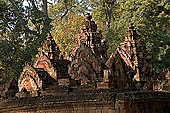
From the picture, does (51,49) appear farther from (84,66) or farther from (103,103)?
(103,103)

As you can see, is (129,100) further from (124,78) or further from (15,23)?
(15,23)

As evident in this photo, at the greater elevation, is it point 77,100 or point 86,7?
point 86,7

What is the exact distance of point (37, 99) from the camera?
486cm

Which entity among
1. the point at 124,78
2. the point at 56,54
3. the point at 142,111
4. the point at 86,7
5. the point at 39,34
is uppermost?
the point at 86,7

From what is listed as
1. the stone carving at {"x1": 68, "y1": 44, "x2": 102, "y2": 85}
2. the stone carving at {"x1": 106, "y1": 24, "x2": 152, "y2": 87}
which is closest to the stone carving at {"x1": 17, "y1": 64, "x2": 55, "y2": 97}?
the stone carving at {"x1": 68, "y1": 44, "x2": 102, "y2": 85}

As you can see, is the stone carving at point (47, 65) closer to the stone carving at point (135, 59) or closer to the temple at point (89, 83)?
the temple at point (89, 83)

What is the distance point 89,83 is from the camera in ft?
26.0

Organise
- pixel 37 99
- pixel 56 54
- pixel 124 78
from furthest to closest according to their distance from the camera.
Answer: pixel 56 54
pixel 124 78
pixel 37 99

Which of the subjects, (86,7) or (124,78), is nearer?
(124,78)

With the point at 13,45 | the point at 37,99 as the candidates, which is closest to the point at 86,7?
the point at 13,45

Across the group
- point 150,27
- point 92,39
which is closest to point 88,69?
point 92,39

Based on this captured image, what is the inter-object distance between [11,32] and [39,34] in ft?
5.65

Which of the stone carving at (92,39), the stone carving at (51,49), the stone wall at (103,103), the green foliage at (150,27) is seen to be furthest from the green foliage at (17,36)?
the stone wall at (103,103)

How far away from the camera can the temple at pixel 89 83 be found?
4.56 metres
